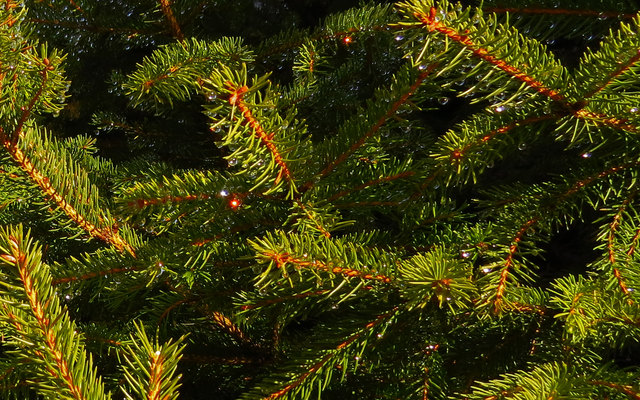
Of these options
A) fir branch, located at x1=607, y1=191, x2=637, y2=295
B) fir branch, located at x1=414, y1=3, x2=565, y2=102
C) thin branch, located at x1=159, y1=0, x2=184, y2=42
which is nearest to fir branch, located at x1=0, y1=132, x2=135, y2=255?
thin branch, located at x1=159, y1=0, x2=184, y2=42

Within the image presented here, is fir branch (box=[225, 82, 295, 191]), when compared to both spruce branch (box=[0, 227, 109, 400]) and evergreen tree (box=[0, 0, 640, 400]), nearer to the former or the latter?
evergreen tree (box=[0, 0, 640, 400])

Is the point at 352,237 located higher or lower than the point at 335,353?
higher

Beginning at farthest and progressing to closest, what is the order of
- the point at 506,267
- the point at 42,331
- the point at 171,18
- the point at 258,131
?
the point at 171,18, the point at 506,267, the point at 258,131, the point at 42,331

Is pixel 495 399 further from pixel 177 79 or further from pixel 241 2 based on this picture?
pixel 241 2

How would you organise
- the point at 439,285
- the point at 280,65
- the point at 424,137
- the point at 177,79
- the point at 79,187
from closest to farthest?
the point at 439,285 → the point at 79,187 → the point at 177,79 → the point at 424,137 → the point at 280,65

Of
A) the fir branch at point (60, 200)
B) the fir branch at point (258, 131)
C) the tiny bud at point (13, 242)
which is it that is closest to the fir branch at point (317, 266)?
the fir branch at point (258, 131)

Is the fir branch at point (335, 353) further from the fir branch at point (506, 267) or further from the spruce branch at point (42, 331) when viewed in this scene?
the spruce branch at point (42, 331)

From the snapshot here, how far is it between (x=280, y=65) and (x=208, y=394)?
784mm

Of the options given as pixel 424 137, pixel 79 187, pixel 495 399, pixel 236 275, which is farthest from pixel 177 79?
pixel 495 399

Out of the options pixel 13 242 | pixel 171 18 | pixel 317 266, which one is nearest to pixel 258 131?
pixel 317 266

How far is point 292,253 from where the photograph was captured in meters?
0.70

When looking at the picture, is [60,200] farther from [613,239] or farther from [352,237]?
[613,239]

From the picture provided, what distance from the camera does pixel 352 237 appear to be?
0.86 m

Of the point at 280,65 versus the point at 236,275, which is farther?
the point at 280,65
